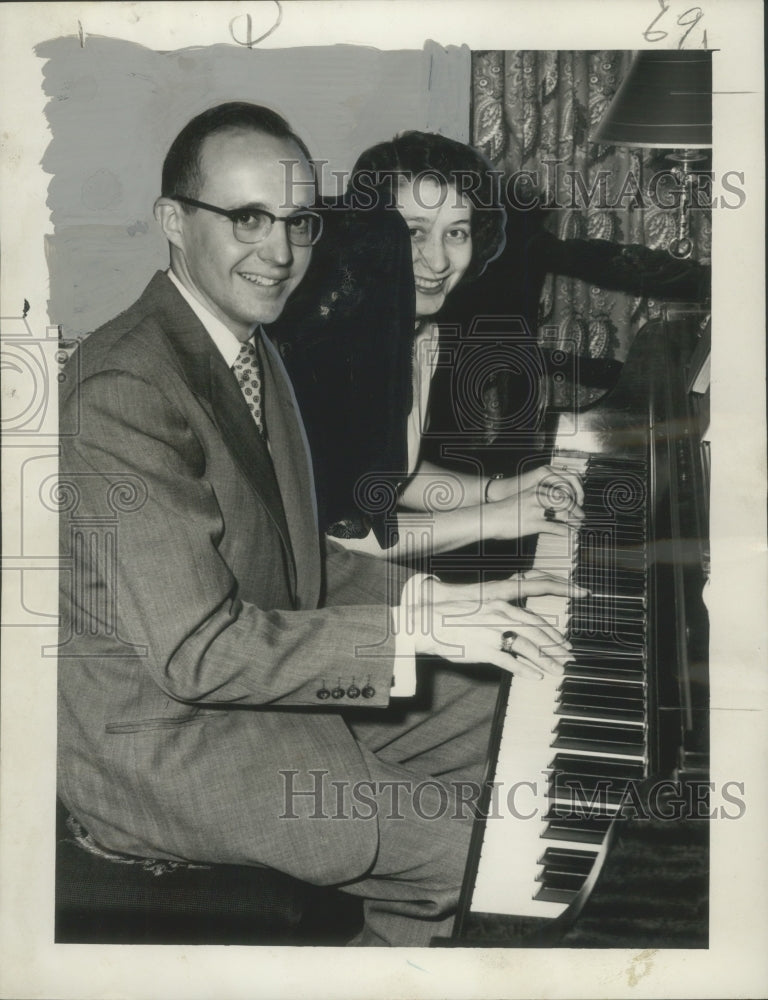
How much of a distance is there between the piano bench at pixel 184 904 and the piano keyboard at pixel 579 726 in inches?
17.6

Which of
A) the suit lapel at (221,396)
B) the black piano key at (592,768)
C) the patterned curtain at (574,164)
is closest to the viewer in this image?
the black piano key at (592,768)

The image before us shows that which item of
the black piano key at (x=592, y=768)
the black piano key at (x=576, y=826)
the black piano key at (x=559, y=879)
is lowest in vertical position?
the black piano key at (x=559, y=879)

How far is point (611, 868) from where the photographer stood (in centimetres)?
194

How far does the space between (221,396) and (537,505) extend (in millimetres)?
721

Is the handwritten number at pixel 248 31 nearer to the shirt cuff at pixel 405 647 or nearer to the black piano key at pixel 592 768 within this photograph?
the shirt cuff at pixel 405 647

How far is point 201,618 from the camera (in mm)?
2125

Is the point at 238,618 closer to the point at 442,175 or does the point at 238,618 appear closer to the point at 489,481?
the point at 489,481

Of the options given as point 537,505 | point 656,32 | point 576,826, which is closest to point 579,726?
point 576,826

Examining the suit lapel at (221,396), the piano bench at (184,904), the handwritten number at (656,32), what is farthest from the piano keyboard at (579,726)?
the handwritten number at (656,32)

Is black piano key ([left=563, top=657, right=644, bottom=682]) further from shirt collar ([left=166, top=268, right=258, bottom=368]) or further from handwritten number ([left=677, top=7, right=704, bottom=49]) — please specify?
handwritten number ([left=677, top=7, right=704, bottom=49])

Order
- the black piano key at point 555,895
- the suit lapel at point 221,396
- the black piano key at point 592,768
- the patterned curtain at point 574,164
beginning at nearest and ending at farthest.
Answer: the black piano key at point 555,895 < the black piano key at point 592,768 < the suit lapel at point 221,396 < the patterned curtain at point 574,164

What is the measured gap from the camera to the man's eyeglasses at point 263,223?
89.1 inches

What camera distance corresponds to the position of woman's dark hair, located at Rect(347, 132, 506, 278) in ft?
7.60

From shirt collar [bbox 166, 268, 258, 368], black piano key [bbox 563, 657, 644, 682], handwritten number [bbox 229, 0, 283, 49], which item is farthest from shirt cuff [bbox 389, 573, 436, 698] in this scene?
handwritten number [bbox 229, 0, 283, 49]
